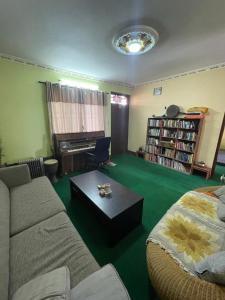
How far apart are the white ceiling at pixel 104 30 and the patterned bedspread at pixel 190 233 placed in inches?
82.9

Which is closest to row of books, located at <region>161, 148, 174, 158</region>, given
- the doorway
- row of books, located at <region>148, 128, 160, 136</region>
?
row of books, located at <region>148, 128, 160, 136</region>

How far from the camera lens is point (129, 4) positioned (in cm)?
137

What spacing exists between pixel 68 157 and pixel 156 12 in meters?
3.01

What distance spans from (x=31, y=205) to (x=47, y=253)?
0.71 m

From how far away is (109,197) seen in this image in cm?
184

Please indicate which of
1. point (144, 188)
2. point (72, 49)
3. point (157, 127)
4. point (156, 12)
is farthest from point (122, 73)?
point (144, 188)

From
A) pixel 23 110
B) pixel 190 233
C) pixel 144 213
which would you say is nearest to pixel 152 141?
pixel 144 213

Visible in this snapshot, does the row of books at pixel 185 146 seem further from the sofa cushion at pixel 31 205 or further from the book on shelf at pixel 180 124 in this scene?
the sofa cushion at pixel 31 205

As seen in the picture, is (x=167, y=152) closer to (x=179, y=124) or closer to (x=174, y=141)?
(x=174, y=141)

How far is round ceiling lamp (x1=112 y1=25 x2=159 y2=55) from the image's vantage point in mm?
1728

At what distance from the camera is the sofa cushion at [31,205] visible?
1399 millimetres

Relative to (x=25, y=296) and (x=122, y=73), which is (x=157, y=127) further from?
(x=25, y=296)

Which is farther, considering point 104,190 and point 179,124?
point 179,124

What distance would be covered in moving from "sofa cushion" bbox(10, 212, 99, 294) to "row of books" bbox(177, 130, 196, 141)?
3315 millimetres
